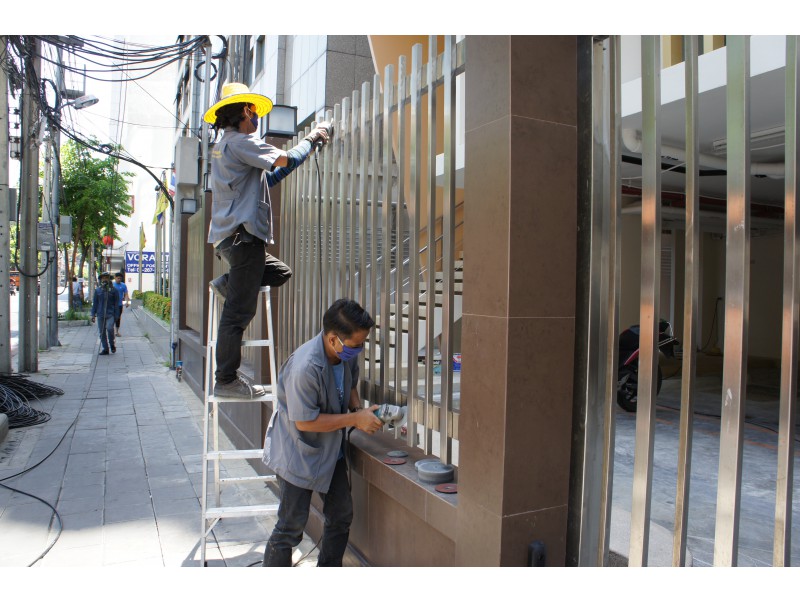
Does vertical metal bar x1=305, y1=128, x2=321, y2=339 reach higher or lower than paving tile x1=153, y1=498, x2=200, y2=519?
higher

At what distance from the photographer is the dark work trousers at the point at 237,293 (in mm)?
3891

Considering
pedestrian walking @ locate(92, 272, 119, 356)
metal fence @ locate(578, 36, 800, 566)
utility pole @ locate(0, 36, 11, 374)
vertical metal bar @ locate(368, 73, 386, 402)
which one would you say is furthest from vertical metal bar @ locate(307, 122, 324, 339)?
pedestrian walking @ locate(92, 272, 119, 356)

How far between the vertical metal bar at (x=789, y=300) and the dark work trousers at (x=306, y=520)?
2178mm

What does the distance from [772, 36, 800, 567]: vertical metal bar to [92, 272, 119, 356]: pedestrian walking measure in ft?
48.9

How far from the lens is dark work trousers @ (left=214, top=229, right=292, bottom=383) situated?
389cm

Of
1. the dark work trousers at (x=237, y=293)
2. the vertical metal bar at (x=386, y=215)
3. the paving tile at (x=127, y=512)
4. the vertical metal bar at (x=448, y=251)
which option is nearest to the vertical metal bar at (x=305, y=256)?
the dark work trousers at (x=237, y=293)

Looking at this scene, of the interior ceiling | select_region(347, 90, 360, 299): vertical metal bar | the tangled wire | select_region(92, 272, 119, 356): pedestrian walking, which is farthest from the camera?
select_region(92, 272, 119, 356): pedestrian walking

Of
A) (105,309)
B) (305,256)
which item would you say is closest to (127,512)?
(305,256)

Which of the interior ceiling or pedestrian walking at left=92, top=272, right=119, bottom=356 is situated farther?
pedestrian walking at left=92, top=272, right=119, bottom=356

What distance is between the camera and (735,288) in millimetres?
1790

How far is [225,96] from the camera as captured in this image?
388 cm

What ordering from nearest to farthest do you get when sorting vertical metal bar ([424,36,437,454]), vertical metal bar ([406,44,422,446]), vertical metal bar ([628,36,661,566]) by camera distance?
vertical metal bar ([628,36,661,566]) → vertical metal bar ([424,36,437,454]) → vertical metal bar ([406,44,422,446])

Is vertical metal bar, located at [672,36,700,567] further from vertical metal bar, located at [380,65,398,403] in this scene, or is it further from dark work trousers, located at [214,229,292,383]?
dark work trousers, located at [214,229,292,383]

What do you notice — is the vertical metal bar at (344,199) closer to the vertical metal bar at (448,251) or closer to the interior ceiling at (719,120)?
the vertical metal bar at (448,251)
